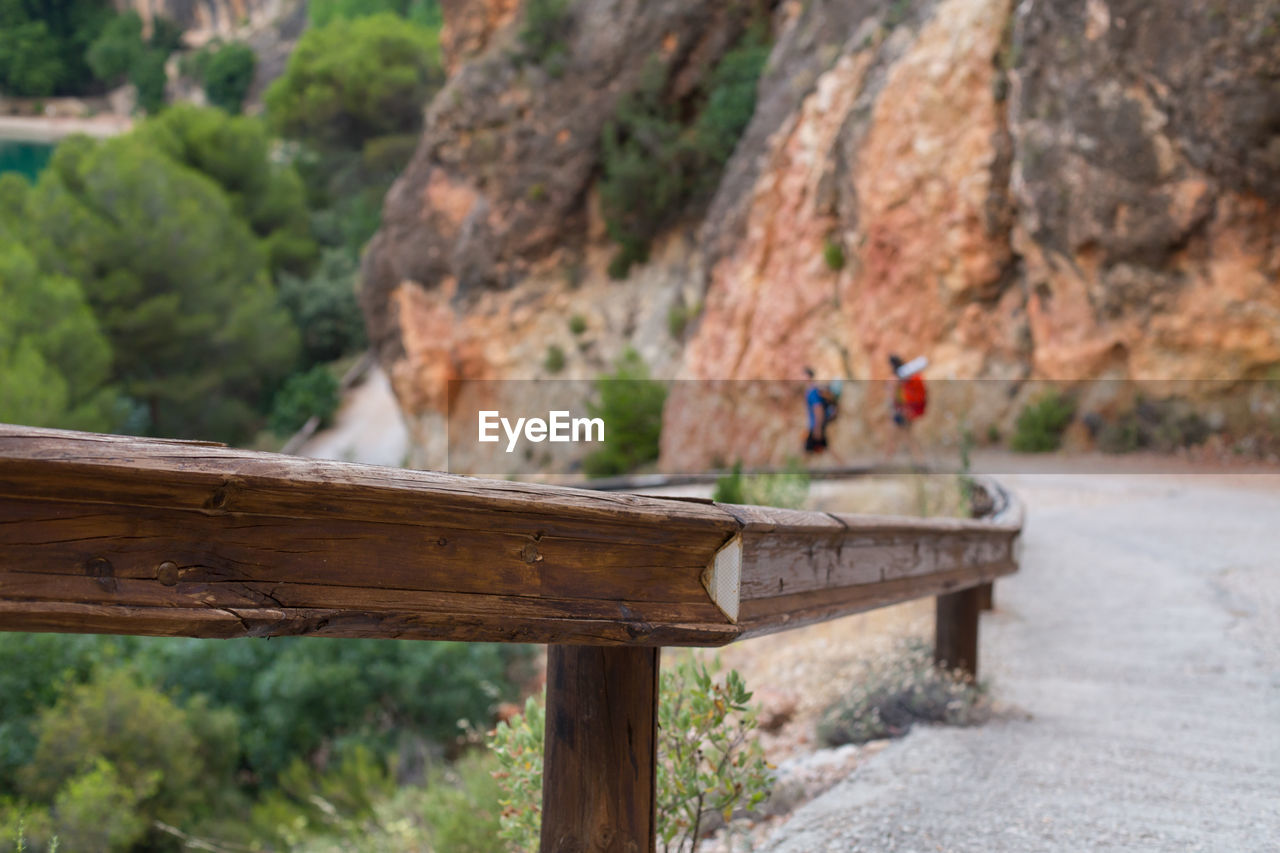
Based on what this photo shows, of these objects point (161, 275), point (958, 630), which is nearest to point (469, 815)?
point (958, 630)

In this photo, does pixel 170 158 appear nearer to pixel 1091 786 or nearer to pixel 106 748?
pixel 106 748

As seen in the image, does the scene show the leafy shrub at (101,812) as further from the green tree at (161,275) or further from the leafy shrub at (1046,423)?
the green tree at (161,275)

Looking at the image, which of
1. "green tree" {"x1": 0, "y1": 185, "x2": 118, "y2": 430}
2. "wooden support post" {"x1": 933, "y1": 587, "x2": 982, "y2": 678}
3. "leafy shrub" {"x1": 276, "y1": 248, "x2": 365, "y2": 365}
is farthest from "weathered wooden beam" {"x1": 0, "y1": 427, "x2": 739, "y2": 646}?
"leafy shrub" {"x1": 276, "y1": 248, "x2": 365, "y2": 365}

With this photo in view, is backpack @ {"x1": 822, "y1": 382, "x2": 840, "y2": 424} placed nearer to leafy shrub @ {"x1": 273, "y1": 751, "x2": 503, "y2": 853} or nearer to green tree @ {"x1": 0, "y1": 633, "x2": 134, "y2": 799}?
leafy shrub @ {"x1": 273, "y1": 751, "x2": 503, "y2": 853}

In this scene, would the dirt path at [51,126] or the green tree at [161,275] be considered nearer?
the green tree at [161,275]

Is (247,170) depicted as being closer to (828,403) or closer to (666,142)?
(666,142)

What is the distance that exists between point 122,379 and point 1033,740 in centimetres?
2548

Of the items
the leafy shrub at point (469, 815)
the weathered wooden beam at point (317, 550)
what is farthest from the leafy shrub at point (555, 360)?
the weathered wooden beam at point (317, 550)

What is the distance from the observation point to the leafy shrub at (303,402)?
97.8ft

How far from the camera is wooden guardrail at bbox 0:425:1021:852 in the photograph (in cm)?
109

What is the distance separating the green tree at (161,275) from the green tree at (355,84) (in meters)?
9.10

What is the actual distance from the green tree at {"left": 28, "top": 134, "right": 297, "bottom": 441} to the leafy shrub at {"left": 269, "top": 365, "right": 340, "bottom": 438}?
38.5 inches

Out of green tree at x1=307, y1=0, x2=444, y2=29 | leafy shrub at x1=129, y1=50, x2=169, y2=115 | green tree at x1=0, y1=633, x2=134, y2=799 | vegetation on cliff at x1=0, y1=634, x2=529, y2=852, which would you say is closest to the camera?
vegetation on cliff at x1=0, y1=634, x2=529, y2=852

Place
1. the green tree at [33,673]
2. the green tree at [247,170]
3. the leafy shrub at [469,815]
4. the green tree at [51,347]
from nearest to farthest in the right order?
the leafy shrub at [469,815], the green tree at [33,673], the green tree at [51,347], the green tree at [247,170]
